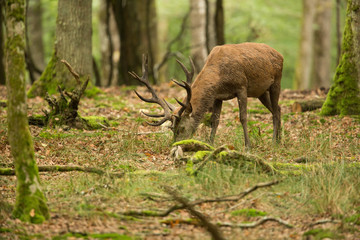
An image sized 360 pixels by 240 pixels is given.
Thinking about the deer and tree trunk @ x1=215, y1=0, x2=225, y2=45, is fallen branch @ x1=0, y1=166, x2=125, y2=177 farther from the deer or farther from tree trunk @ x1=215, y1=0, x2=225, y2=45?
tree trunk @ x1=215, y1=0, x2=225, y2=45

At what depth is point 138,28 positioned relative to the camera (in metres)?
17.7

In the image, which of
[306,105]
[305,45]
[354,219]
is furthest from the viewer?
[305,45]

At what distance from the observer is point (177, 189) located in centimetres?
619

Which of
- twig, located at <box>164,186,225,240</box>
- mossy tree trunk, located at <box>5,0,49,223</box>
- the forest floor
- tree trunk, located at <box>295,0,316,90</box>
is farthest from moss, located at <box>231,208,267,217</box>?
tree trunk, located at <box>295,0,316,90</box>

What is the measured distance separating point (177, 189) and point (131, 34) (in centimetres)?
1211

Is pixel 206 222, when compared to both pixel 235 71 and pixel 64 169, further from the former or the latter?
pixel 235 71

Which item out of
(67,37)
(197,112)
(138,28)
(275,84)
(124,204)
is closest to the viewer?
(124,204)

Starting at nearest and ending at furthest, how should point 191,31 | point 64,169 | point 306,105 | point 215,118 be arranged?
point 64,169 < point 215,118 < point 306,105 < point 191,31

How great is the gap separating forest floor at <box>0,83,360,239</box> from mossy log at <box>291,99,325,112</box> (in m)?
2.66

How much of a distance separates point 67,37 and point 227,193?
324 inches

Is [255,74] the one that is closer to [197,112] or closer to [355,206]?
[197,112]

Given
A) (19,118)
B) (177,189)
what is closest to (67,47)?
(177,189)

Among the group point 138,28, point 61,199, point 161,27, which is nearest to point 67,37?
point 138,28

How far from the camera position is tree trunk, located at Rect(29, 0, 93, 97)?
12.6 m
